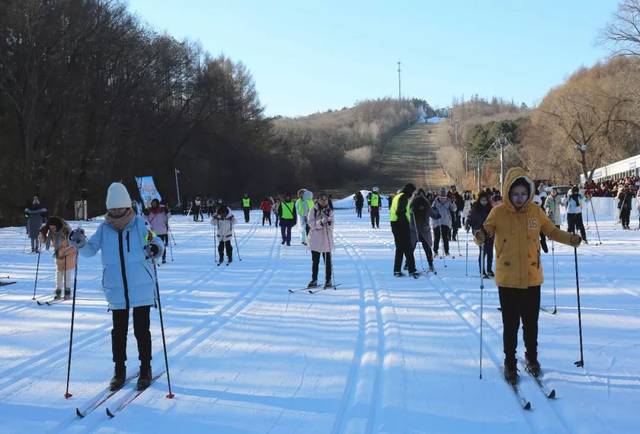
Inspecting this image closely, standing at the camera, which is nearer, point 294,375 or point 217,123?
point 294,375

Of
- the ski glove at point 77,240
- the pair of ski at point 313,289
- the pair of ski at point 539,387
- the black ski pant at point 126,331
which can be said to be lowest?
the pair of ski at point 539,387

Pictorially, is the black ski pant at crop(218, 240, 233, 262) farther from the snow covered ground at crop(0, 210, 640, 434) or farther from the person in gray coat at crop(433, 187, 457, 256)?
the person in gray coat at crop(433, 187, 457, 256)

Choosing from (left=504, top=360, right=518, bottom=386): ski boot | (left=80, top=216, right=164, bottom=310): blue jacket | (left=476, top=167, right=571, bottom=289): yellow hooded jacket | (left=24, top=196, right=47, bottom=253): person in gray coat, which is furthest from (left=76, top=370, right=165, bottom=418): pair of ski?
(left=24, top=196, right=47, bottom=253): person in gray coat

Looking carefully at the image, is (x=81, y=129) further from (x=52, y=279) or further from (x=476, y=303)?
(x=476, y=303)

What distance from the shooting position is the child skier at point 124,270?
224 inches

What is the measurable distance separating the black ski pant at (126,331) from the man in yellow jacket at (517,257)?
10.1 ft

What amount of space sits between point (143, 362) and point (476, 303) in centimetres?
528

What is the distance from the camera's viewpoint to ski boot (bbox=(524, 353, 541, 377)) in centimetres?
572

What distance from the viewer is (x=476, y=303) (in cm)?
942

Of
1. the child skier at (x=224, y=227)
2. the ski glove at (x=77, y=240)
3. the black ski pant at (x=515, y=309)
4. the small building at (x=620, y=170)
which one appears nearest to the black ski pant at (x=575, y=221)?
the child skier at (x=224, y=227)

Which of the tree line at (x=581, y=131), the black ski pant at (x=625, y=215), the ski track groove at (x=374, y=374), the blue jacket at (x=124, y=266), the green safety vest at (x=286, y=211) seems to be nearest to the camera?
the ski track groove at (x=374, y=374)

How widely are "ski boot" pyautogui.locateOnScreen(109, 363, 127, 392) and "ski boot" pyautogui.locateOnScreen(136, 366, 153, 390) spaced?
16 cm

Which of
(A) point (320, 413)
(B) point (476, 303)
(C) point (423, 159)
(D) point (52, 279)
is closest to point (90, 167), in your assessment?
(D) point (52, 279)

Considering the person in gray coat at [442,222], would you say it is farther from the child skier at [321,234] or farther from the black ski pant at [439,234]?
the child skier at [321,234]
